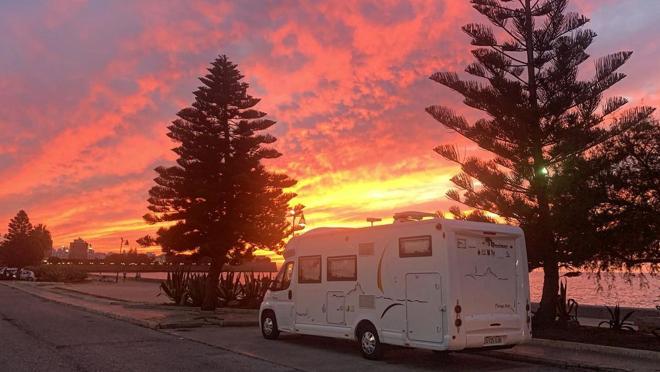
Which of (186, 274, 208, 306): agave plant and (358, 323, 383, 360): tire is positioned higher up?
(186, 274, 208, 306): agave plant

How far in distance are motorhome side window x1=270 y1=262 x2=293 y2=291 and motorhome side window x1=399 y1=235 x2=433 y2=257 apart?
4.12 metres

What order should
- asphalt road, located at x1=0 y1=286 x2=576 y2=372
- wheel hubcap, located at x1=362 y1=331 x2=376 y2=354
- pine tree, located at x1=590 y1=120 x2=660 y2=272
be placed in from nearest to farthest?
asphalt road, located at x1=0 y1=286 x2=576 y2=372 < wheel hubcap, located at x1=362 y1=331 x2=376 y2=354 < pine tree, located at x1=590 y1=120 x2=660 y2=272

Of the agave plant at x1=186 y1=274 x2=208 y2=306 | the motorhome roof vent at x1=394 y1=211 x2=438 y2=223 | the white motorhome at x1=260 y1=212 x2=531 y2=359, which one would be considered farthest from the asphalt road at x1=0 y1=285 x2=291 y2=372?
the agave plant at x1=186 y1=274 x2=208 y2=306

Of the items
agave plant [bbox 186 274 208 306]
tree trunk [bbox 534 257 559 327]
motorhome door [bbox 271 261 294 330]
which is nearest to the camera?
motorhome door [bbox 271 261 294 330]

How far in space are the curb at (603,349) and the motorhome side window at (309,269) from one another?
18.7ft

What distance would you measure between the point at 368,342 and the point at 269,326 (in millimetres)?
4037

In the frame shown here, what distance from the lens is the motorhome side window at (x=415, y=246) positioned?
10.7 metres

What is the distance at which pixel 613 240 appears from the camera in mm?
14672

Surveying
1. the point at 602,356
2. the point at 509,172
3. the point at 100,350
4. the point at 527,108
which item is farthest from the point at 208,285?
the point at 602,356

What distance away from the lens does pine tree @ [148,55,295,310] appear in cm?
2325

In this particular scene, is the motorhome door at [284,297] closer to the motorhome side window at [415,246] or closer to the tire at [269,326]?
the tire at [269,326]

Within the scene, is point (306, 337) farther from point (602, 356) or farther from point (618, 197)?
point (618, 197)

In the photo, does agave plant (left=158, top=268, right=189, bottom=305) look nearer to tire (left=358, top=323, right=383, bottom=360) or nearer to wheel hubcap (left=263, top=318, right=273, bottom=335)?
wheel hubcap (left=263, top=318, right=273, bottom=335)

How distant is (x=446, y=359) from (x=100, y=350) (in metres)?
7.54
